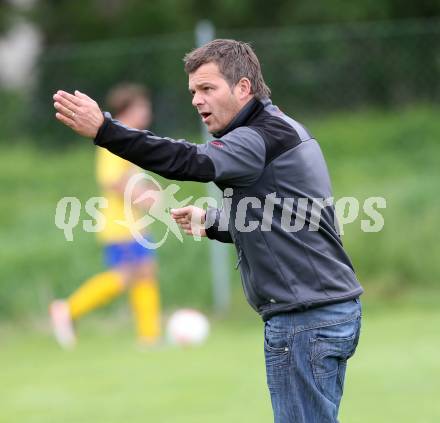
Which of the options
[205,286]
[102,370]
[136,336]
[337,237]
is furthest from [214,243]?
[337,237]

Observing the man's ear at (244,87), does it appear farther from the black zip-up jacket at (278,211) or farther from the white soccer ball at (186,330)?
the white soccer ball at (186,330)

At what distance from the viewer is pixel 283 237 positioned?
380 cm

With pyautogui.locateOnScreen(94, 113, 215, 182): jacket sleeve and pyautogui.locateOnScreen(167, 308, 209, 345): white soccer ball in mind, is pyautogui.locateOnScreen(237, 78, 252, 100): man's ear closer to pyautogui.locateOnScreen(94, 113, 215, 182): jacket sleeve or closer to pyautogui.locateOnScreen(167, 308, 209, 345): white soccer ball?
pyautogui.locateOnScreen(94, 113, 215, 182): jacket sleeve

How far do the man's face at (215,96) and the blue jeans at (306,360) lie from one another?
776 mm

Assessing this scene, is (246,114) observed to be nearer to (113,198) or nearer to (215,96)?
(215,96)

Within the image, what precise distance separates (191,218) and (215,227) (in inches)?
5.0

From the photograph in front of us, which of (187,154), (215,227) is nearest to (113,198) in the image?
(215,227)

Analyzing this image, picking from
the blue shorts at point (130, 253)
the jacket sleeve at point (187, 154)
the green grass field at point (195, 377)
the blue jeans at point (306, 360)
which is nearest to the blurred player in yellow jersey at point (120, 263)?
the blue shorts at point (130, 253)

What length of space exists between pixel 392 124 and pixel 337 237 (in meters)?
7.72

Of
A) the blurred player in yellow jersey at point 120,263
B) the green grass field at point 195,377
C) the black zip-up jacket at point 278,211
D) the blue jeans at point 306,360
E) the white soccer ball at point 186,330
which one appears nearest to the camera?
the black zip-up jacket at point 278,211

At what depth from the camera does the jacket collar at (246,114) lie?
386 centimetres

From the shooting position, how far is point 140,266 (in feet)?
29.0

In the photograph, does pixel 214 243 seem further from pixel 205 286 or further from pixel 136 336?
pixel 136 336

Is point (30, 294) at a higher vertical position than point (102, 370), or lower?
higher
